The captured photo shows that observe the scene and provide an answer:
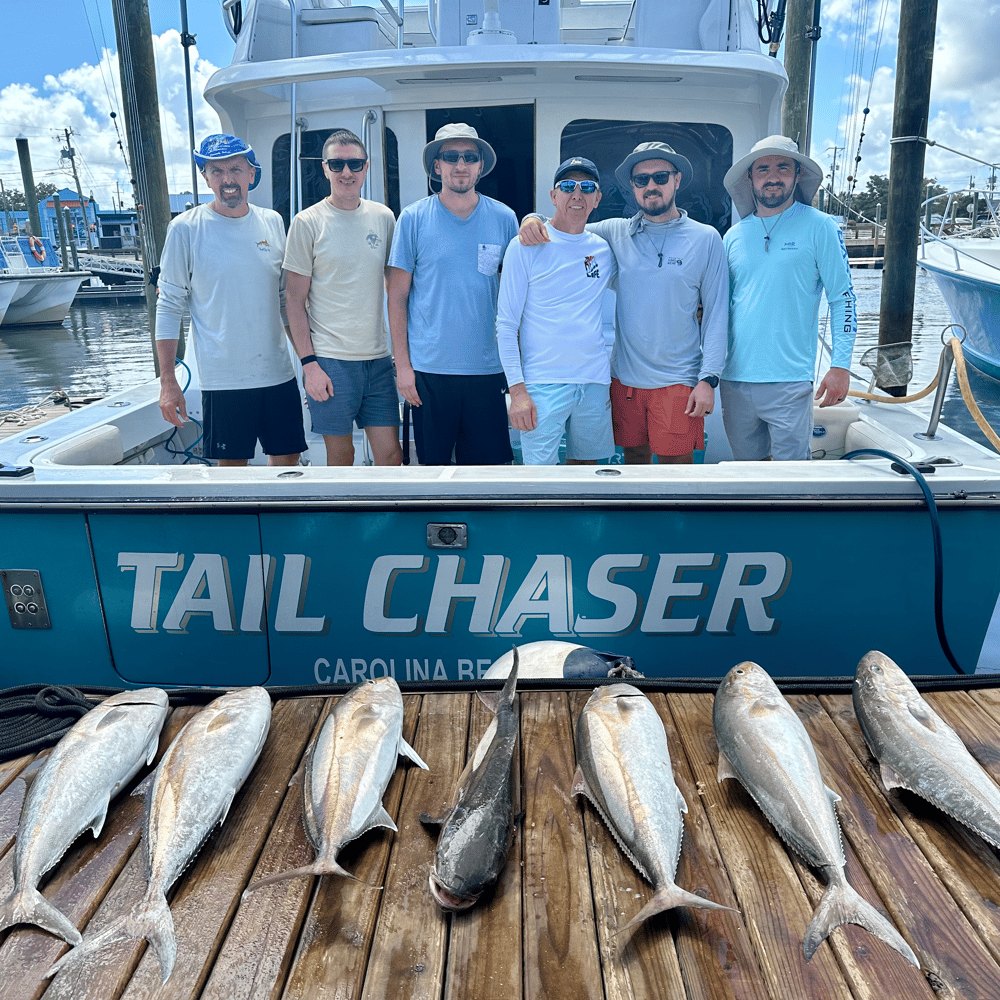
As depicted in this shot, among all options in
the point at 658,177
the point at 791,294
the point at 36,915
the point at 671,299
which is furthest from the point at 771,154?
the point at 36,915

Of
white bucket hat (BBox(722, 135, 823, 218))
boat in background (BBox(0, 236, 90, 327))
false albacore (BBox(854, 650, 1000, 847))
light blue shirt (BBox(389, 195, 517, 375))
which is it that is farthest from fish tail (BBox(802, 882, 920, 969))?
boat in background (BBox(0, 236, 90, 327))

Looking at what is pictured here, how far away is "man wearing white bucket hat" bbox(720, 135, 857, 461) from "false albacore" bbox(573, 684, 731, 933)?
5.67ft

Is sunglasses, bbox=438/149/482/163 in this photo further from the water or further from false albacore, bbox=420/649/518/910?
the water

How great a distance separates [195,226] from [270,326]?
1.79 feet

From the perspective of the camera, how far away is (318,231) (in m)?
3.84

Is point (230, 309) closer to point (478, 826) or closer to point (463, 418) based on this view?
point (463, 418)

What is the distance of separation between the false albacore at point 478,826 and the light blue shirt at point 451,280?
1948 millimetres

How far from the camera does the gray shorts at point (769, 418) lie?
372 cm

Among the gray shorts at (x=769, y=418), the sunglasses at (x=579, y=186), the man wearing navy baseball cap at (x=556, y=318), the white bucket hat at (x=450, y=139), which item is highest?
the white bucket hat at (x=450, y=139)

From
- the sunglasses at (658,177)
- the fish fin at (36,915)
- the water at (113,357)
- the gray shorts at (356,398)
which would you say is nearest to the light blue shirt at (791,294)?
the sunglasses at (658,177)

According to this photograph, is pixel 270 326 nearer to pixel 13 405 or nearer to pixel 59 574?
pixel 59 574

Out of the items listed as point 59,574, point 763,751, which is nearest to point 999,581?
point 763,751

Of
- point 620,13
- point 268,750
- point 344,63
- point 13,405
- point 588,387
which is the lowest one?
point 13,405

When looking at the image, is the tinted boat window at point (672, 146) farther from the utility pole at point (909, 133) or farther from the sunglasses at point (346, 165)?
the utility pole at point (909, 133)
